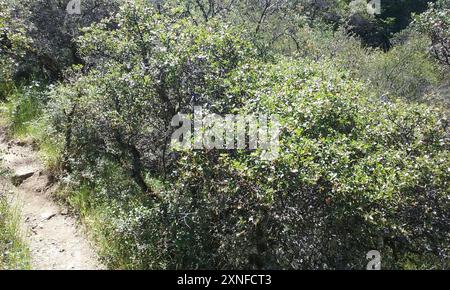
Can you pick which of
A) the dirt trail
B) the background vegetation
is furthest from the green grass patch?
the background vegetation

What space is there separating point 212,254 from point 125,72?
3.52 m

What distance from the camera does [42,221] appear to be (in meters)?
8.23

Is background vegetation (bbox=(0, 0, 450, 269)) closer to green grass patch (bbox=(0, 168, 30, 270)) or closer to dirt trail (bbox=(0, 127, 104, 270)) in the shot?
dirt trail (bbox=(0, 127, 104, 270))

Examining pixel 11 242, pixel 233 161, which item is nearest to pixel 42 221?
pixel 11 242

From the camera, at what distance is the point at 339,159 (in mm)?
5117

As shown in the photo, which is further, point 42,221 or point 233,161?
point 42,221

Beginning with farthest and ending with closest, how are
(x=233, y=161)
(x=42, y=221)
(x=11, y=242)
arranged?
(x=42, y=221) → (x=11, y=242) → (x=233, y=161)

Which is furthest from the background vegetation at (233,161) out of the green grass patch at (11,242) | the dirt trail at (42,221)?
the green grass patch at (11,242)

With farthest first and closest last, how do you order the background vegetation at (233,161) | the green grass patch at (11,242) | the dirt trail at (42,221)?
1. the dirt trail at (42,221)
2. the green grass patch at (11,242)
3. the background vegetation at (233,161)

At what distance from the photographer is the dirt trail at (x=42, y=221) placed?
23.6ft

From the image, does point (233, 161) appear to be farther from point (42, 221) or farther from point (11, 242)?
point (42, 221)

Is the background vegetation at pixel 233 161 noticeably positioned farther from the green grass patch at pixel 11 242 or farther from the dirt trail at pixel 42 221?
the green grass patch at pixel 11 242

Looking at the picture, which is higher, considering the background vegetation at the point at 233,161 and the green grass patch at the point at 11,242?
the background vegetation at the point at 233,161

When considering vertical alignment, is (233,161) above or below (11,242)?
above
